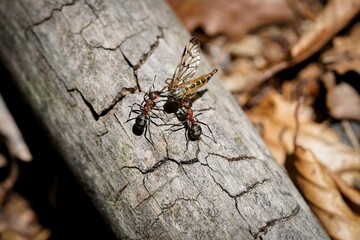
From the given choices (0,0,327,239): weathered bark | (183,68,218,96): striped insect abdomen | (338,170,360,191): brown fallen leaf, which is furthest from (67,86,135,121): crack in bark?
(338,170,360,191): brown fallen leaf

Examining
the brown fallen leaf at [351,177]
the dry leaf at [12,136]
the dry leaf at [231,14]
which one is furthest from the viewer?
the dry leaf at [231,14]

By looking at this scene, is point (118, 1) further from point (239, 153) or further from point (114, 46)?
point (239, 153)

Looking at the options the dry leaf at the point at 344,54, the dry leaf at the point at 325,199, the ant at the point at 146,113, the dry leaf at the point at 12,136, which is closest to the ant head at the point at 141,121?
the ant at the point at 146,113

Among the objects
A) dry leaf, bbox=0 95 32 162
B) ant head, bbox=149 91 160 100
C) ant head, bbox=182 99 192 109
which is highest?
dry leaf, bbox=0 95 32 162

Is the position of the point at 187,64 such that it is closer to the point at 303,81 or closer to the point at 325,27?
the point at 303,81

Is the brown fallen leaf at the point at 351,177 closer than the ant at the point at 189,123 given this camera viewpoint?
No

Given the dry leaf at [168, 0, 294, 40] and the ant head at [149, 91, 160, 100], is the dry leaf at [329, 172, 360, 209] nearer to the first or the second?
the ant head at [149, 91, 160, 100]

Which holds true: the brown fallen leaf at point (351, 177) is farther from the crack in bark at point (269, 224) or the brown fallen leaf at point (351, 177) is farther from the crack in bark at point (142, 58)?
the crack in bark at point (142, 58)

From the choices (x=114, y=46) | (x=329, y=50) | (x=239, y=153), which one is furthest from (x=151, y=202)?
(x=329, y=50)
